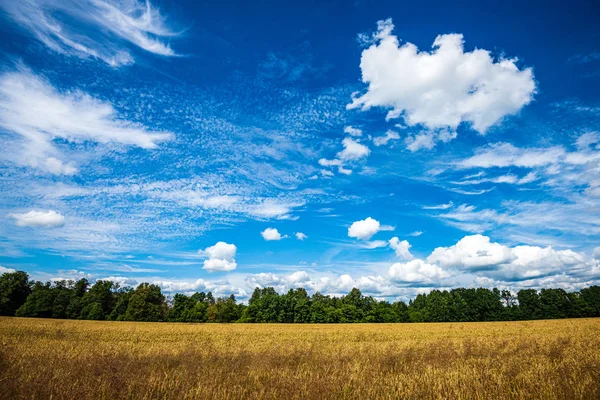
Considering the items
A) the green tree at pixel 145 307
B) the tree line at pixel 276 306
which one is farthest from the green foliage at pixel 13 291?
the green tree at pixel 145 307

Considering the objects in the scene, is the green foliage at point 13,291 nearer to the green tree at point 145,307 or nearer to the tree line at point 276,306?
the tree line at point 276,306

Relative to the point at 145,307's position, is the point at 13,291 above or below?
above

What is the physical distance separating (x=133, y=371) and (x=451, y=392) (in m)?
9.47

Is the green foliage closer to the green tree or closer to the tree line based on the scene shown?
the tree line

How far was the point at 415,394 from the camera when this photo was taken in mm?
7617

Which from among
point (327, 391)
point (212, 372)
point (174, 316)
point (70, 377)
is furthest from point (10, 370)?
point (174, 316)

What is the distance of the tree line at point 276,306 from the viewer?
8144 cm

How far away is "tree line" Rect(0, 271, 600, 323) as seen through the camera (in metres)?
81.4

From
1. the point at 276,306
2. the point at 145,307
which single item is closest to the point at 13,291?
the point at 145,307

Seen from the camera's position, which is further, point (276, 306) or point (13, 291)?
point (276, 306)

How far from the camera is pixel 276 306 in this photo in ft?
308

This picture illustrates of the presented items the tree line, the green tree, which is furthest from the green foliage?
the green tree

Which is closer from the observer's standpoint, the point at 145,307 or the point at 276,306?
the point at 145,307

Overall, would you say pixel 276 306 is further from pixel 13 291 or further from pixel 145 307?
pixel 13 291
